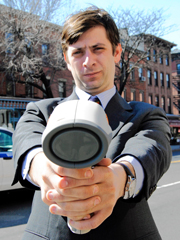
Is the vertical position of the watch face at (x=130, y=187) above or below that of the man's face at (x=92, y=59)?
below

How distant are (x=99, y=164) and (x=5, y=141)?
5.89 m

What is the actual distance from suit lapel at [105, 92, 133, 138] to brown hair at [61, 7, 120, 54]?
0.30m

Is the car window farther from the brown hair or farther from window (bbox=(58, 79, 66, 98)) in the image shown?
window (bbox=(58, 79, 66, 98))

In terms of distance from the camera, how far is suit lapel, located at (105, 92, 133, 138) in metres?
1.44

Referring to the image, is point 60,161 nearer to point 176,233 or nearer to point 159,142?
point 159,142

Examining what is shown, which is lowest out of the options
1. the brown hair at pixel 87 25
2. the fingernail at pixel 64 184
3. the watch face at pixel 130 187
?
the watch face at pixel 130 187

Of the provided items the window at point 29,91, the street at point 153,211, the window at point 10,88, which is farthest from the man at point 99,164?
the window at point 29,91

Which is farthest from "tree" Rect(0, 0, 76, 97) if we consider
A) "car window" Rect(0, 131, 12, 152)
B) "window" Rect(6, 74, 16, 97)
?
"car window" Rect(0, 131, 12, 152)

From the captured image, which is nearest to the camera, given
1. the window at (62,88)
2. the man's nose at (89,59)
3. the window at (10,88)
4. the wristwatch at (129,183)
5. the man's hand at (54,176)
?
the man's hand at (54,176)

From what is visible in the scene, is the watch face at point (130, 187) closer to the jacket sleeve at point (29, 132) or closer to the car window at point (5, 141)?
the jacket sleeve at point (29, 132)

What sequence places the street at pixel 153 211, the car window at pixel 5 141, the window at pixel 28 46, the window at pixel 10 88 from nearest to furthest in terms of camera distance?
1. the street at pixel 153 211
2. the car window at pixel 5 141
3. the window at pixel 28 46
4. the window at pixel 10 88

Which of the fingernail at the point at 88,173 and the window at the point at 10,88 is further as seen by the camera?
the window at the point at 10,88

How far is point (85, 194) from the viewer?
860 millimetres

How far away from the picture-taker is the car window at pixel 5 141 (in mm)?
6383
